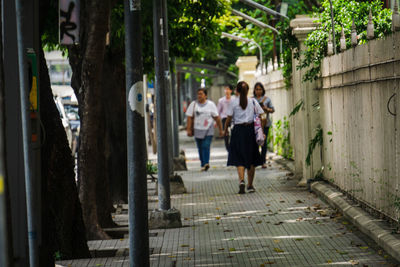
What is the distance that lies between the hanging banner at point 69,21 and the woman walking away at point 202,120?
9.34m

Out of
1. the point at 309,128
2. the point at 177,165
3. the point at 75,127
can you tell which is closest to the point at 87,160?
the point at 309,128

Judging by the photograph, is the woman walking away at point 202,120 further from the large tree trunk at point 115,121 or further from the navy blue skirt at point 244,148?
the large tree trunk at point 115,121

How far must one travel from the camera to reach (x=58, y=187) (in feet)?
32.0

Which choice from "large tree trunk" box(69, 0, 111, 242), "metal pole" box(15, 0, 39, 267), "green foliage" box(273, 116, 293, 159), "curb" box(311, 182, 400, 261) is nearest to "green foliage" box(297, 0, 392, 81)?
"curb" box(311, 182, 400, 261)

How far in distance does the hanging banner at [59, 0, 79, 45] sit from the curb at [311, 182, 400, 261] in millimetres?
4000

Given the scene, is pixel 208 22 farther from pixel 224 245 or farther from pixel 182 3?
pixel 224 245

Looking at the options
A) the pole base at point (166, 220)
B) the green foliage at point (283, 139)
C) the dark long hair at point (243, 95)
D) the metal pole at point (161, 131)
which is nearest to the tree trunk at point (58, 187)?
the pole base at point (166, 220)

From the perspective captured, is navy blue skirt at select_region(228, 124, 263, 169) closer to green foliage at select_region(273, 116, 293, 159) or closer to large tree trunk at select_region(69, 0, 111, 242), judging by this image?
large tree trunk at select_region(69, 0, 111, 242)

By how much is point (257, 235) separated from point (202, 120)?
1021 cm

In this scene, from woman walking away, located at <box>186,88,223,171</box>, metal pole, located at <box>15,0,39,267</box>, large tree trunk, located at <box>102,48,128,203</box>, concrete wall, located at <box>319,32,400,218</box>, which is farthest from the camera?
woman walking away, located at <box>186,88,223,171</box>

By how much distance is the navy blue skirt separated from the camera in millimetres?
15859

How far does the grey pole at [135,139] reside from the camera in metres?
7.63

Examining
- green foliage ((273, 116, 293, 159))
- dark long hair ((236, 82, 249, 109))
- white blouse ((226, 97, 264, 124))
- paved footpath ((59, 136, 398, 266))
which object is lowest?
paved footpath ((59, 136, 398, 266))

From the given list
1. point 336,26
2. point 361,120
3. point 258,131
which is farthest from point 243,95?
point 361,120
